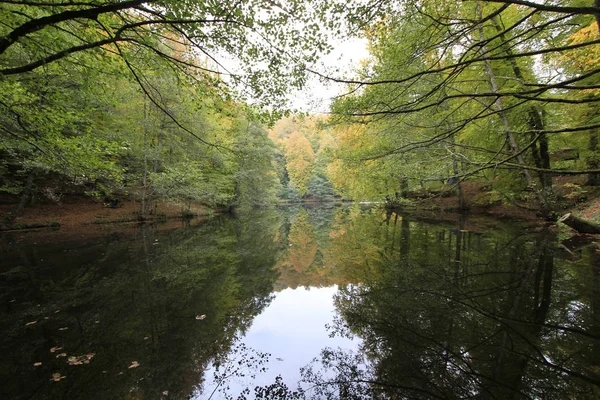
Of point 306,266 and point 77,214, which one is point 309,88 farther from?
point 77,214

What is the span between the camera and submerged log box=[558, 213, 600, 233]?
7.94m

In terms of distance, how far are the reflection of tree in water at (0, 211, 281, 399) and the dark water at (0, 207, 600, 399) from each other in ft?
0.07

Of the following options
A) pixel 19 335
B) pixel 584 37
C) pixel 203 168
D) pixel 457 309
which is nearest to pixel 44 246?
pixel 19 335

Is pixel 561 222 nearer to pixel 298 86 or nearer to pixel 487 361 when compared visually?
pixel 487 361

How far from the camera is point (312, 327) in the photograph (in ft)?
13.2

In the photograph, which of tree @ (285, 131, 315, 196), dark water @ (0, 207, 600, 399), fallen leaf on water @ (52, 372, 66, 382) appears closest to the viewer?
dark water @ (0, 207, 600, 399)

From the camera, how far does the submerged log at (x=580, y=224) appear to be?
7.94 meters

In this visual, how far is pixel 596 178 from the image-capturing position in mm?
11969

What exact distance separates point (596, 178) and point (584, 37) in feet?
31.0

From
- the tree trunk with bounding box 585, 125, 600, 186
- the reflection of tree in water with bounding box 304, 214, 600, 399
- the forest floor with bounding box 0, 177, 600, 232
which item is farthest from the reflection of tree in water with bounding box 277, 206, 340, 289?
the tree trunk with bounding box 585, 125, 600, 186

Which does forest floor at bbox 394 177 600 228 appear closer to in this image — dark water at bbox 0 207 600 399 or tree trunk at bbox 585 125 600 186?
tree trunk at bbox 585 125 600 186

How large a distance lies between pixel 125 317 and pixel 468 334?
487 cm

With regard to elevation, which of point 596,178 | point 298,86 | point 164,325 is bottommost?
point 164,325

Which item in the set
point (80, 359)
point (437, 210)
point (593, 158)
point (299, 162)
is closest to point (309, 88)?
point (80, 359)
